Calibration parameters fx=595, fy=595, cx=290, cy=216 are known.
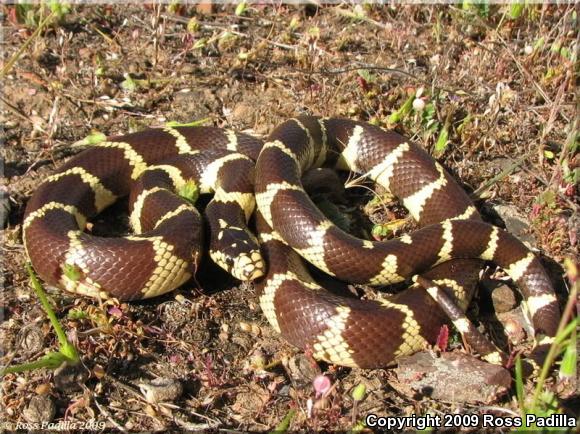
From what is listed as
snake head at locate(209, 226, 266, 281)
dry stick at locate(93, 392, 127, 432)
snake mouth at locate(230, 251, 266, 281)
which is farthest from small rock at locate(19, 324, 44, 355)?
snake mouth at locate(230, 251, 266, 281)

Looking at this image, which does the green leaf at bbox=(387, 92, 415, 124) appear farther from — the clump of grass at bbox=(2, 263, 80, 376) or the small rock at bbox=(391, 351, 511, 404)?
the clump of grass at bbox=(2, 263, 80, 376)

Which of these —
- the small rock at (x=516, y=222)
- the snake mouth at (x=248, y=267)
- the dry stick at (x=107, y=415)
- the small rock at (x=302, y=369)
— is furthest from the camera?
the small rock at (x=516, y=222)

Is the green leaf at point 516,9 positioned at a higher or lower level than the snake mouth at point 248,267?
higher

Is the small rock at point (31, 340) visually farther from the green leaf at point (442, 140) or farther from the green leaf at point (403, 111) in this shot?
the green leaf at point (442, 140)

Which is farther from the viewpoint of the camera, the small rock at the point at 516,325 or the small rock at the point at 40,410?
the small rock at the point at 516,325

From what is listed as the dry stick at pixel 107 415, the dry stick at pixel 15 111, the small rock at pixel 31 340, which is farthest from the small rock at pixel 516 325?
the dry stick at pixel 15 111

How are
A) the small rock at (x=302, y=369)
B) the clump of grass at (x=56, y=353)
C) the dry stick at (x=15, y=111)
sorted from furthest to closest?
the dry stick at (x=15, y=111) → the small rock at (x=302, y=369) → the clump of grass at (x=56, y=353)

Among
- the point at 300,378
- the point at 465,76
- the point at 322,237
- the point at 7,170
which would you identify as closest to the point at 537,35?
the point at 465,76
